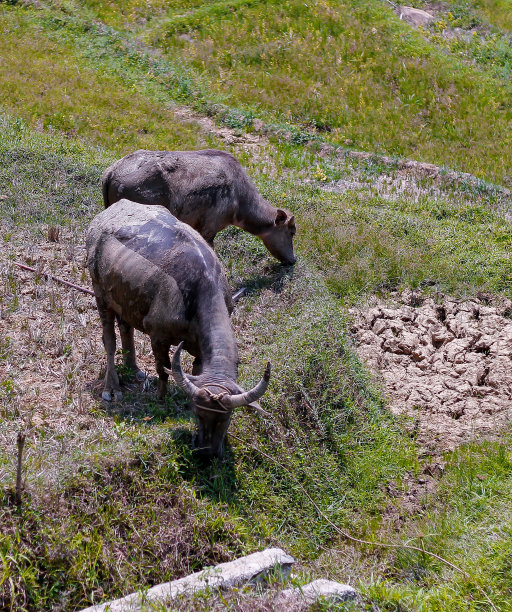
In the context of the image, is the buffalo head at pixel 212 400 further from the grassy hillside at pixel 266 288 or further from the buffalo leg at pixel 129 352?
the buffalo leg at pixel 129 352

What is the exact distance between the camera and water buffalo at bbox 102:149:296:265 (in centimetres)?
988

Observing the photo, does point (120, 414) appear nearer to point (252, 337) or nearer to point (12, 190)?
point (252, 337)

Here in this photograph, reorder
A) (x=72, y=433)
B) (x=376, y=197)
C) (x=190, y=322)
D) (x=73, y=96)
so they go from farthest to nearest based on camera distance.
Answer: (x=73, y=96) < (x=376, y=197) < (x=190, y=322) < (x=72, y=433)

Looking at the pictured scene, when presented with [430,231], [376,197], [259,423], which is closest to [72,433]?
[259,423]

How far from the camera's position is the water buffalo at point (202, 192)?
32.4ft

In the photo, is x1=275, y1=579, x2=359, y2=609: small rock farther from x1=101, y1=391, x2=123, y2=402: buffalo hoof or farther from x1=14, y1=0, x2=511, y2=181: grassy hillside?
x1=14, y1=0, x2=511, y2=181: grassy hillside

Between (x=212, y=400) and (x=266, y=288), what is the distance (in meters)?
4.86

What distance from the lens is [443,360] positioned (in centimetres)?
977

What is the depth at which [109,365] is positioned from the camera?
8.02m

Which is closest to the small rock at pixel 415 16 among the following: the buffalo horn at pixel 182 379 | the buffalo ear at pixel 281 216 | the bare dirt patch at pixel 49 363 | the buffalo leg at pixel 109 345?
the buffalo ear at pixel 281 216

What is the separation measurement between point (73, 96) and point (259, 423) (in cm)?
1343

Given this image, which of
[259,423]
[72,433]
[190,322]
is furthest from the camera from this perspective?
[259,423]

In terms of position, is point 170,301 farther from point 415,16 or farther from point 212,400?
point 415,16

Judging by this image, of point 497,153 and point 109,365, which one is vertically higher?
point 109,365
